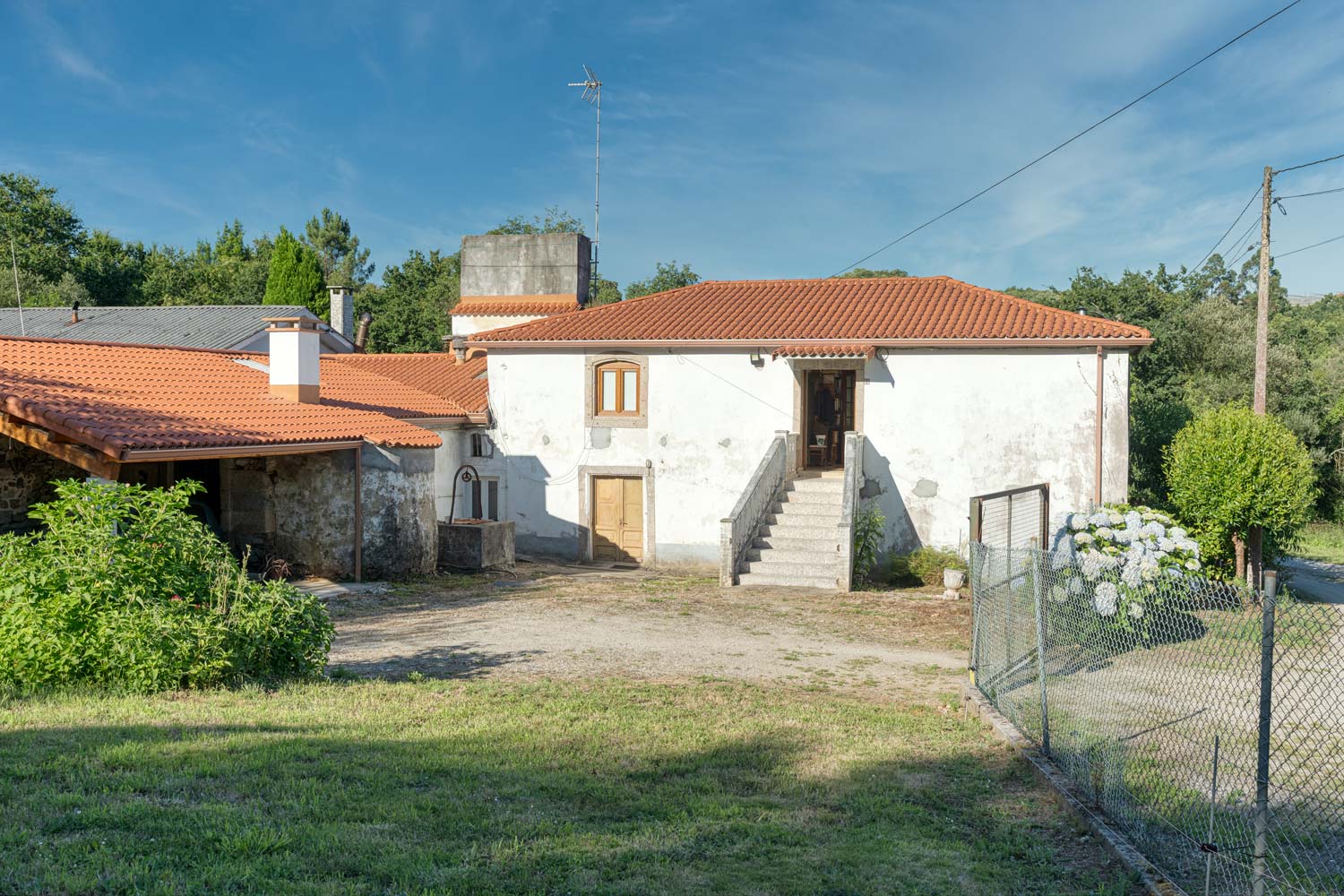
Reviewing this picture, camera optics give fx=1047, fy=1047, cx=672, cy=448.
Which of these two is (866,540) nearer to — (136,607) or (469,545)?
(469,545)

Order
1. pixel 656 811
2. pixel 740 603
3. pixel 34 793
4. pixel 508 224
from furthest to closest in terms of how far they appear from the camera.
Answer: pixel 508 224 < pixel 740 603 < pixel 656 811 < pixel 34 793

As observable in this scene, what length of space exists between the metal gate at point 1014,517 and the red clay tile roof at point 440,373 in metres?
10.3

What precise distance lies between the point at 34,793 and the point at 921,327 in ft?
54.4

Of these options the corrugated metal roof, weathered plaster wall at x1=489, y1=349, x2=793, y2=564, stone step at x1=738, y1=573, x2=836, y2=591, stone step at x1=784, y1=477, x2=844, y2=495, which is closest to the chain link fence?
stone step at x1=738, y1=573, x2=836, y2=591

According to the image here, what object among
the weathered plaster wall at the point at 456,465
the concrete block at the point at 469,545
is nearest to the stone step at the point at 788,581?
the concrete block at the point at 469,545

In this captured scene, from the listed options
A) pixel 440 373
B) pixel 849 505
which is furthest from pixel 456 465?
pixel 849 505

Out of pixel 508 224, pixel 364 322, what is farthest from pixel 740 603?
pixel 508 224

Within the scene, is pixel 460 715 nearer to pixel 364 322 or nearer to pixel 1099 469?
pixel 1099 469

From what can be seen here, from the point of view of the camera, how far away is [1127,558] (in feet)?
41.6

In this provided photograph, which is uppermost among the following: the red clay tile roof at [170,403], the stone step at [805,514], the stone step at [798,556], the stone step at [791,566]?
the red clay tile roof at [170,403]

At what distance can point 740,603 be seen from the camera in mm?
15289

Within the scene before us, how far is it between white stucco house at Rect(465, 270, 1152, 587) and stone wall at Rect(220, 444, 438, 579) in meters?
4.74

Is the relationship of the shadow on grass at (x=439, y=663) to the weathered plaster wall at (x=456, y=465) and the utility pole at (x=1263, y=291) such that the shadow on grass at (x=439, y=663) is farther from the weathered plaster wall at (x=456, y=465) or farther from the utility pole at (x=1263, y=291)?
the utility pole at (x=1263, y=291)

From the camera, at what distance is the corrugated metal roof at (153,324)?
107ft
